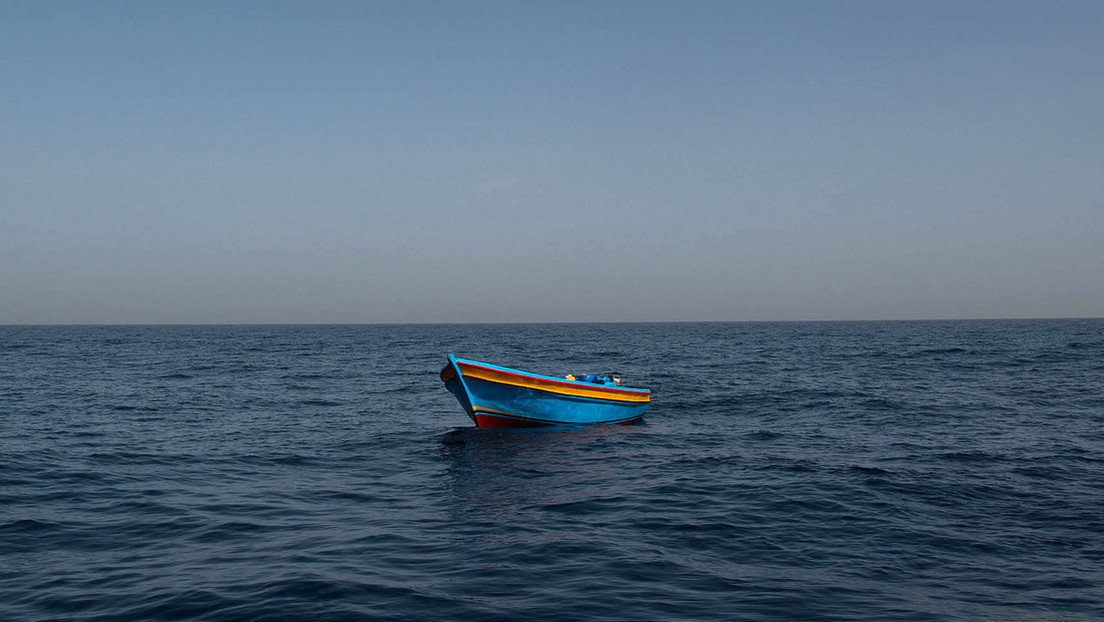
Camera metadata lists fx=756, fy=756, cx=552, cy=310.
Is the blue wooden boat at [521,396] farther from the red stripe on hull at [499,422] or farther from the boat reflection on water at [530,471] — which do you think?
the boat reflection on water at [530,471]

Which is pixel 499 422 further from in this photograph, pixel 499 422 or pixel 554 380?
pixel 554 380

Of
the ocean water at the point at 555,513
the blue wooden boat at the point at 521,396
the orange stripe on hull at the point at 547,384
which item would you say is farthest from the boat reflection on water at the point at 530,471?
the orange stripe on hull at the point at 547,384

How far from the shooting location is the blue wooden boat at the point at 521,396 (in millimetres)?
23516

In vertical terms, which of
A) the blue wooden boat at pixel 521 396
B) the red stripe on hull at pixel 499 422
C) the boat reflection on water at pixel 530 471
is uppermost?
the blue wooden boat at pixel 521 396

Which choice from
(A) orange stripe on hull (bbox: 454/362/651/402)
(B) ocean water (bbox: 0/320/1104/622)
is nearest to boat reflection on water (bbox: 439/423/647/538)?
(B) ocean water (bbox: 0/320/1104/622)

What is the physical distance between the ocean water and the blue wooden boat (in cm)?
Result: 70

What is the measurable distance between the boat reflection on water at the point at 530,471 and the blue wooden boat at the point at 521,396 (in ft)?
1.33

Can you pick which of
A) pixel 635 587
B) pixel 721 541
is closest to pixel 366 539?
pixel 635 587

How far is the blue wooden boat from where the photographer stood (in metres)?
23.5

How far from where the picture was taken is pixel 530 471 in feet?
59.7

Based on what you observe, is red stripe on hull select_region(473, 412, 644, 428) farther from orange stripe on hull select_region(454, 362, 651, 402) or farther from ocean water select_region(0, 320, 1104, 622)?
orange stripe on hull select_region(454, 362, 651, 402)

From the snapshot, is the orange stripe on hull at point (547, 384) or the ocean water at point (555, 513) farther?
the orange stripe on hull at point (547, 384)

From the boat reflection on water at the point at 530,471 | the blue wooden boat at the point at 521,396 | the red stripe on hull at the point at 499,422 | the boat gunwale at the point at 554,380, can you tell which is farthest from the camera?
the red stripe on hull at the point at 499,422

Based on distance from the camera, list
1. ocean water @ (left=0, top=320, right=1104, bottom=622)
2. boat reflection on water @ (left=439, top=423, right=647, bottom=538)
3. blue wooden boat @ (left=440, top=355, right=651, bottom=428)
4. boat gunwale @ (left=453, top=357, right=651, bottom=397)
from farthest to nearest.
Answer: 1. blue wooden boat @ (left=440, top=355, right=651, bottom=428)
2. boat gunwale @ (left=453, top=357, right=651, bottom=397)
3. boat reflection on water @ (left=439, top=423, right=647, bottom=538)
4. ocean water @ (left=0, top=320, right=1104, bottom=622)
